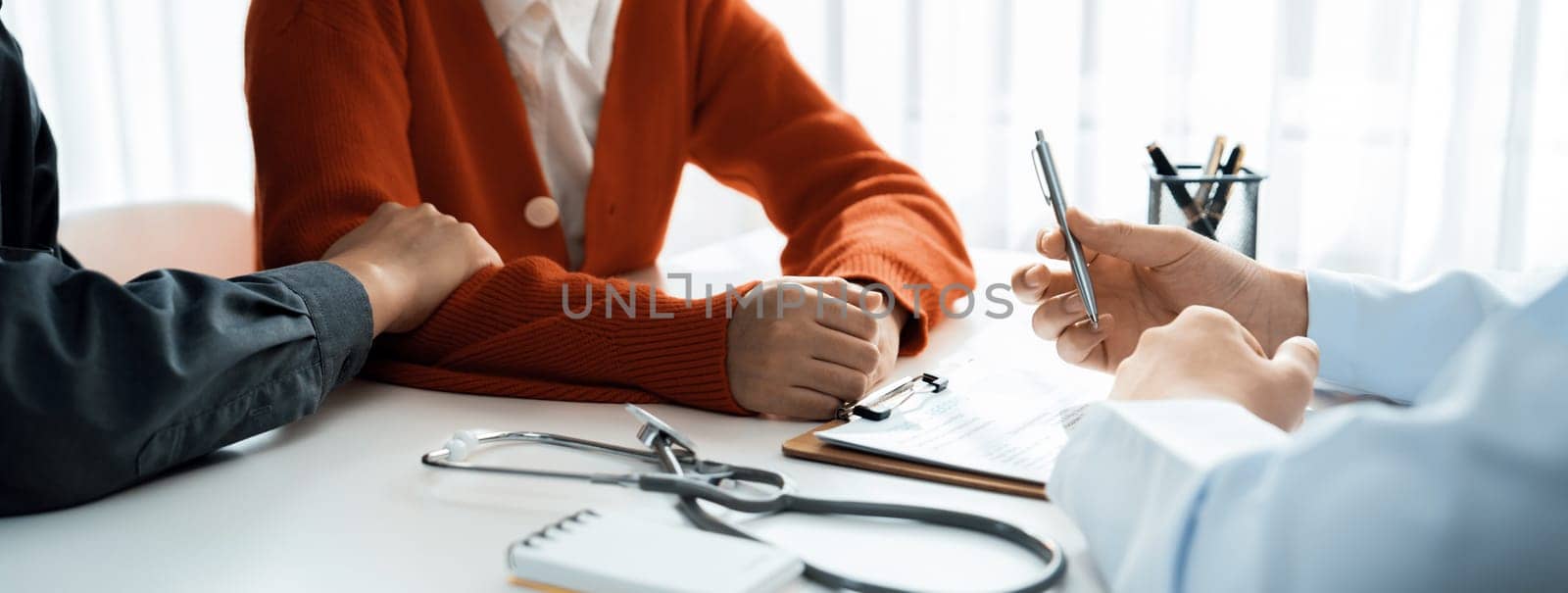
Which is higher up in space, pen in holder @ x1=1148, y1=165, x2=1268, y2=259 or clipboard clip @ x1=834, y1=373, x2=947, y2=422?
pen in holder @ x1=1148, y1=165, x2=1268, y2=259

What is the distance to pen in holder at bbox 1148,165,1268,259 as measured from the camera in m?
1.10

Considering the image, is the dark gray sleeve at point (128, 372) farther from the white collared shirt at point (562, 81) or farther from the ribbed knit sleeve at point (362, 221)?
the white collared shirt at point (562, 81)

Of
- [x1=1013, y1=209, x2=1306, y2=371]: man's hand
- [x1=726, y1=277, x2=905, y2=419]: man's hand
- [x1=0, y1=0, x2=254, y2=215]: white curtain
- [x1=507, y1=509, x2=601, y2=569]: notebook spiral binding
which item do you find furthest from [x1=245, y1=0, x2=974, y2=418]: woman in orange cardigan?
[x1=0, y1=0, x2=254, y2=215]: white curtain

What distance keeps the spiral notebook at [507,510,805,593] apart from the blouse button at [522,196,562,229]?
76cm

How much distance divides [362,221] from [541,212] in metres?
0.32

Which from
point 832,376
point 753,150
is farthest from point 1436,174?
point 832,376

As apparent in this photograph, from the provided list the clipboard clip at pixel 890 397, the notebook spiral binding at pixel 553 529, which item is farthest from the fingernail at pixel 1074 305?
the notebook spiral binding at pixel 553 529

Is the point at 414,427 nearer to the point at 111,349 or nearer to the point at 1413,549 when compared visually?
the point at 111,349

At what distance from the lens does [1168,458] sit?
0.56 meters

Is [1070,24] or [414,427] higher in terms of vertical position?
[1070,24]

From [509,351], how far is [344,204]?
0.22 m

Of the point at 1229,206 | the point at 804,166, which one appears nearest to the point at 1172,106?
the point at 804,166

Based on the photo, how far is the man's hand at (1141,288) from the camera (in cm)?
94

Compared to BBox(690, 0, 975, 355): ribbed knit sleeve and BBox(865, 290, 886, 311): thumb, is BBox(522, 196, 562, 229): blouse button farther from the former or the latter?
BBox(865, 290, 886, 311): thumb
